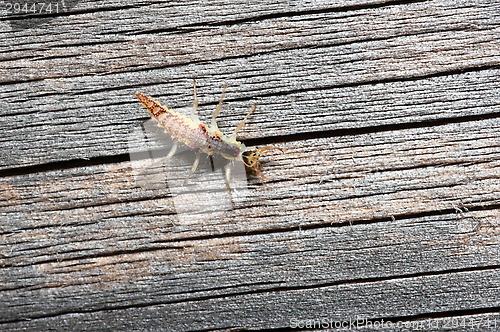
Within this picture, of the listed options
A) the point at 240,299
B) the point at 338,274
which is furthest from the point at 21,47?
the point at 338,274

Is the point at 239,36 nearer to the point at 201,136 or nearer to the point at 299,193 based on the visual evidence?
the point at 201,136

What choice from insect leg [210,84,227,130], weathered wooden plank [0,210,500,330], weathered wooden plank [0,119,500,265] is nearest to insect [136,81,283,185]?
insect leg [210,84,227,130]

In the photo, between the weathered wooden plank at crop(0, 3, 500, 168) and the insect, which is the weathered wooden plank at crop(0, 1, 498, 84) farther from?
the insect

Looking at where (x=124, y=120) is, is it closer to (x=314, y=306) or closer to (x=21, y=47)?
(x=21, y=47)

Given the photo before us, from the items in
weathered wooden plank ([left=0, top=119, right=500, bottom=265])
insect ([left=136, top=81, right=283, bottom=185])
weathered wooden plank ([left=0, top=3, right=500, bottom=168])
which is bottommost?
weathered wooden plank ([left=0, top=119, right=500, bottom=265])

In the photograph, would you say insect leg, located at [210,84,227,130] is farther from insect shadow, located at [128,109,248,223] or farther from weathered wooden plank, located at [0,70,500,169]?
insect shadow, located at [128,109,248,223]

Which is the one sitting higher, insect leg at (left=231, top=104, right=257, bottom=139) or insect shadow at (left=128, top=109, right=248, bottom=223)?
insect leg at (left=231, top=104, right=257, bottom=139)

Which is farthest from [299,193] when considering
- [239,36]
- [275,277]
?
[239,36]
